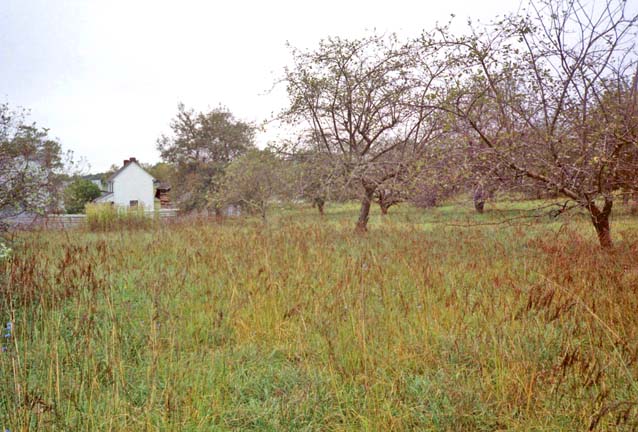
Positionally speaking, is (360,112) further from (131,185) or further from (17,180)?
(131,185)

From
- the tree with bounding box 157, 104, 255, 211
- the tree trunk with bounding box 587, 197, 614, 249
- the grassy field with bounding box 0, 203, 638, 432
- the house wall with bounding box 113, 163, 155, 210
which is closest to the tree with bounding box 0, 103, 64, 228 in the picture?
the grassy field with bounding box 0, 203, 638, 432

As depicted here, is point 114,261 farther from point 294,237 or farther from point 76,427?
point 76,427

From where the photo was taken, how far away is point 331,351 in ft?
9.59

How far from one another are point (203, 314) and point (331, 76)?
774 centimetres

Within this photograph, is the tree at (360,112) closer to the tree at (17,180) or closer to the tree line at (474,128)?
the tree line at (474,128)

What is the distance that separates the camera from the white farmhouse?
157 feet

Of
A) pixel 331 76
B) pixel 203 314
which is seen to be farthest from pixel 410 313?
pixel 331 76

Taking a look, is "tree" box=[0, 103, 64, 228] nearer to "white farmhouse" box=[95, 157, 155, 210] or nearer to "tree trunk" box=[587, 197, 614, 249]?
"tree trunk" box=[587, 197, 614, 249]

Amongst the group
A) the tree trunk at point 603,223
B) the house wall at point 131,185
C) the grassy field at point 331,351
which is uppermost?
the house wall at point 131,185

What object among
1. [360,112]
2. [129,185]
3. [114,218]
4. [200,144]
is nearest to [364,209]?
[360,112]

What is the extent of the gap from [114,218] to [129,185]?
35.8 meters

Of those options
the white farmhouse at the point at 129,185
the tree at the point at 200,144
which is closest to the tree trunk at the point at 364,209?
the tree at the point at 200,144

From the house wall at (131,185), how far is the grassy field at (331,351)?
150 feet

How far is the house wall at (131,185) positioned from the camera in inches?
1879
